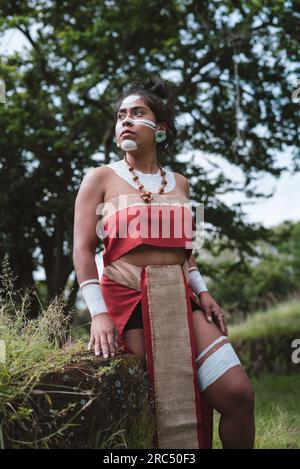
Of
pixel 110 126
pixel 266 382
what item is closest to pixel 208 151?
pixel 110 126

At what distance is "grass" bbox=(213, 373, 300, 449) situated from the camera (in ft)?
12.4

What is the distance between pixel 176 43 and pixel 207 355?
6009 mm

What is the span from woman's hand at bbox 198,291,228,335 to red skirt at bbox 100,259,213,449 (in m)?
0.09

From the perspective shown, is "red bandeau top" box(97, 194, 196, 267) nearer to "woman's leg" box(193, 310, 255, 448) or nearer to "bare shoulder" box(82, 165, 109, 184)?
"bare shoulder" box(82, 165, 109, 184)

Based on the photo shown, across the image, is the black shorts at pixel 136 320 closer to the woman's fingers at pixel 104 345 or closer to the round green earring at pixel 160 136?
the woman's fingers at pixel 104 345

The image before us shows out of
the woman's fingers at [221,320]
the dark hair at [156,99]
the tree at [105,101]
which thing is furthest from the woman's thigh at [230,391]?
the tree at [105,101]

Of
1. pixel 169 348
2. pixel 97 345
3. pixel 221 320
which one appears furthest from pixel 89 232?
pixel 221 320

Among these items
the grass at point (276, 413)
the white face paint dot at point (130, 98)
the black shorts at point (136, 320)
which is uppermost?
the white face paint dot at point (130, 98)

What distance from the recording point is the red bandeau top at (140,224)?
2.62 m

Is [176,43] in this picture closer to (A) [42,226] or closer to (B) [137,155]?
(A) [42,226]

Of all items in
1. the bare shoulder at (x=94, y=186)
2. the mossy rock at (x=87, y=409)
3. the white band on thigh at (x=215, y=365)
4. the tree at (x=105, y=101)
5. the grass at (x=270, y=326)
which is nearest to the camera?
the mossy rock at (x=87, y=409)

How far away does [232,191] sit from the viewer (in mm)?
7668

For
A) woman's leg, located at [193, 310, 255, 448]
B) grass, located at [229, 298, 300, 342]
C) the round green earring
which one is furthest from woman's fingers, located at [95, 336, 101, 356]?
grass, located at [229, 298, 300, 342]

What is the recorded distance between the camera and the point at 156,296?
2.54 meters
